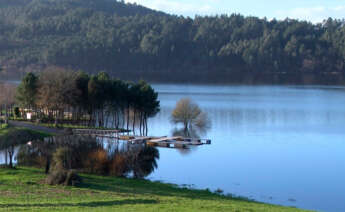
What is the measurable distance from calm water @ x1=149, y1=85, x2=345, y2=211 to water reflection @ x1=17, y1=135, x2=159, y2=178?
1394mm

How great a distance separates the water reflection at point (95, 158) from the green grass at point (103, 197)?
2.65 m

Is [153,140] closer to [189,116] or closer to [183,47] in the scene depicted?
[189,116]

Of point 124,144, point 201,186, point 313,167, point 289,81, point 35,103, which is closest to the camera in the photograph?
point 201,186

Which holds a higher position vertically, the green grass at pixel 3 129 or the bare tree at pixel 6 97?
the bare tree at pixel 6 97

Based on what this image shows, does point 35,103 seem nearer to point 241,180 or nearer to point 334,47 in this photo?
point 241,180

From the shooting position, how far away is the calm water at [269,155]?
1274 inches

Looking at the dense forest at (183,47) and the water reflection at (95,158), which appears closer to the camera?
the water reflection at (95,158)

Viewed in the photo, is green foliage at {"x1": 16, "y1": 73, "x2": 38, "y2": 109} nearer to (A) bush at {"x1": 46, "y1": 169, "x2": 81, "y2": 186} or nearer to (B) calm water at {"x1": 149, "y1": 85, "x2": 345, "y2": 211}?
(B) calm water at {"x1": 149, "y1": 85, "x2": 345, "y2": 211}

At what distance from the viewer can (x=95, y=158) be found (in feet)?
114

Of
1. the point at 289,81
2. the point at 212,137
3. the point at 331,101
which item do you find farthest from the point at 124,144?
the point at 289,81

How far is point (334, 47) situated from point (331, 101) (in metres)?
95.8

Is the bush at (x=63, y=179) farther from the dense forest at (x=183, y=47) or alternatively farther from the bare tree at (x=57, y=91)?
the dense forest at (x=183, y=47)

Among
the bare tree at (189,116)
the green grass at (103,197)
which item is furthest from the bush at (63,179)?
the bare tree at (189,116)

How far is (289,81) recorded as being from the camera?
146875 millimetres
